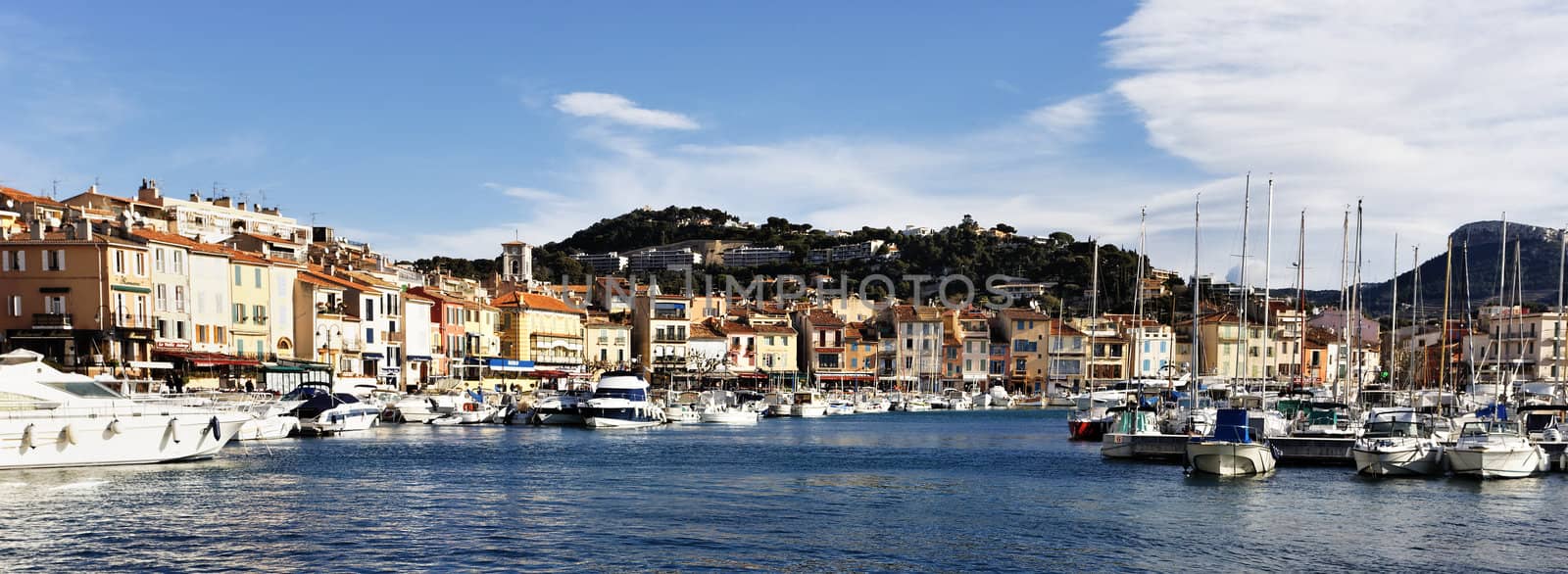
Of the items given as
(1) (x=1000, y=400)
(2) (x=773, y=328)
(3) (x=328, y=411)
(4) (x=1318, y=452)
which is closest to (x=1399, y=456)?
(4) (x=1318, y=452)

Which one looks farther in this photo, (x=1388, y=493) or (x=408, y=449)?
(x=408, y=449)

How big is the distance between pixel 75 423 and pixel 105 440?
0.97 metres

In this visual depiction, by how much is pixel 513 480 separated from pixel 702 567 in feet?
49.2

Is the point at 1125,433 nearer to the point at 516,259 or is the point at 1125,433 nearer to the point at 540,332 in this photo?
the point at 540,332

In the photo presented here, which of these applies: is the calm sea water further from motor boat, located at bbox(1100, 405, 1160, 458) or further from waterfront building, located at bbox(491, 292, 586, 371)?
waterfront building, located at bbox(491, 292, 586, 371)

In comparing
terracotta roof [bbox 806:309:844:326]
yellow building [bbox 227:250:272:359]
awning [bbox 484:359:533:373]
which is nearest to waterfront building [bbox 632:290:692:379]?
terracotta roof [bbox 806:309:844:326]

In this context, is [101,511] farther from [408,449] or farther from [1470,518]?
[1470,518]

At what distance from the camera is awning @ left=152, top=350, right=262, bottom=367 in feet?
195

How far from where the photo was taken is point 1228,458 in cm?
3862

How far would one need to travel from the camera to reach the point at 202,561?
23.3m


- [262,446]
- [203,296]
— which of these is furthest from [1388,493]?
[203,296]

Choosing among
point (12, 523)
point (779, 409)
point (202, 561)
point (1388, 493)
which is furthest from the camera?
point (779, 409)

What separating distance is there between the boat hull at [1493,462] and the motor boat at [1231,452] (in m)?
5.10

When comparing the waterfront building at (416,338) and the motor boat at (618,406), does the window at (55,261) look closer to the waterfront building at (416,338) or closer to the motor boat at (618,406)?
the waterfront building at (416,338)
